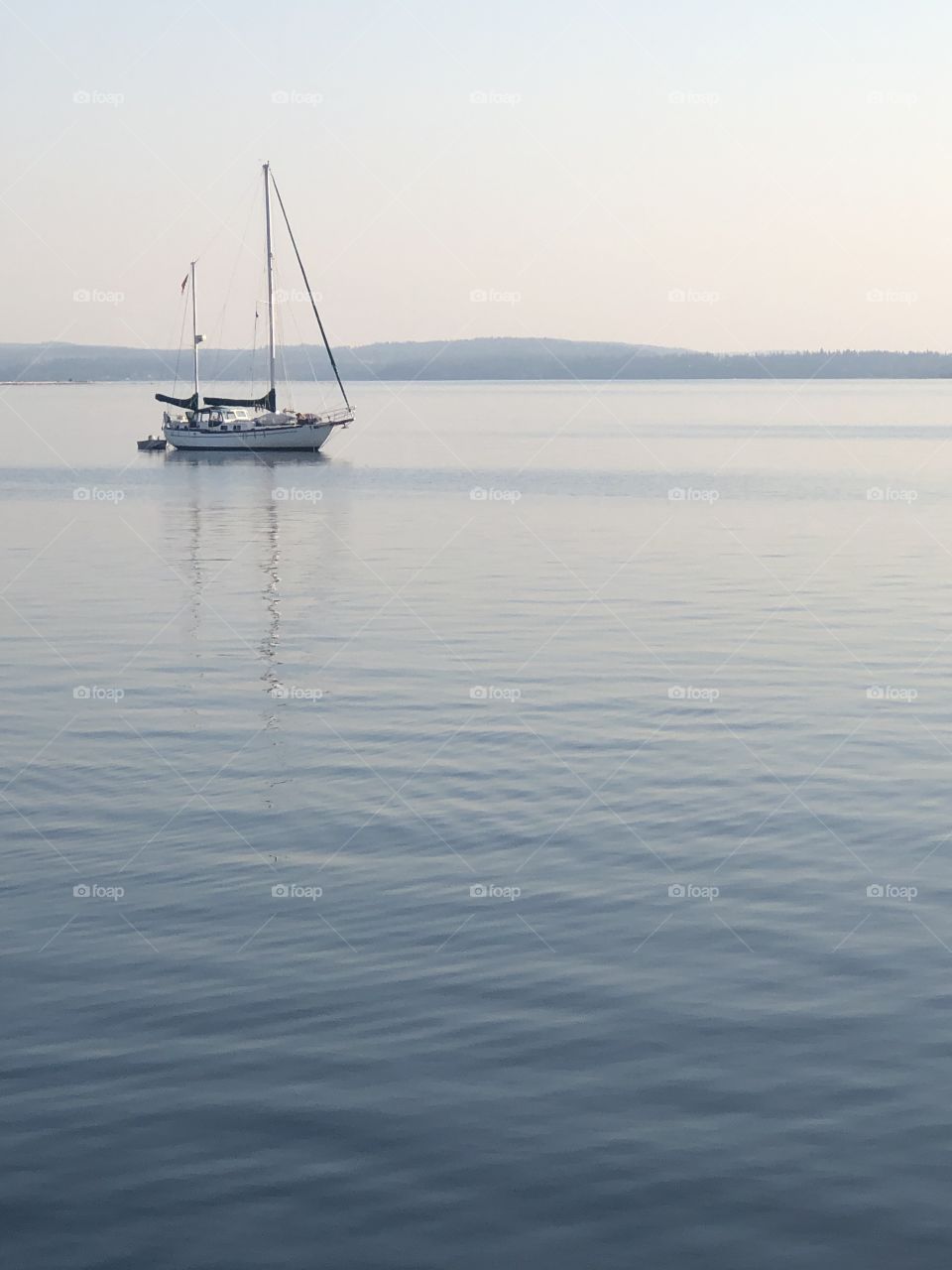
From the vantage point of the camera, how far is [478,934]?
655 inches

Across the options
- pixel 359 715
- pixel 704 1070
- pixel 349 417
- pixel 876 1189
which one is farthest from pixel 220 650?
pixel 349 417

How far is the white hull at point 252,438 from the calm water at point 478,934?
7272cm

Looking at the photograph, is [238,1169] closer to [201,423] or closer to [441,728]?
[441,728]

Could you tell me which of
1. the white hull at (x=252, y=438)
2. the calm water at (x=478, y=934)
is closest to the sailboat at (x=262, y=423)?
the white hull at (x=252, y=438)

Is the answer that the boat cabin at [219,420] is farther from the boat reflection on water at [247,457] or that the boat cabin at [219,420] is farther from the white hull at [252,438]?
the boat reflection on water at [247,457]

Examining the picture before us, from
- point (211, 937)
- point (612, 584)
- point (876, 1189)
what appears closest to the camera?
point (876, 1189)

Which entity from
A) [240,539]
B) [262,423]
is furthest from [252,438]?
[240,539]

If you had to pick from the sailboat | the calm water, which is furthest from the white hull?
the calm water

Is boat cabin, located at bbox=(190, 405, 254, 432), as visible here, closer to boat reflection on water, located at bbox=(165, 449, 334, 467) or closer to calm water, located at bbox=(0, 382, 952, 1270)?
boat reflection on water, located at bbox=(165, 449, 334, 467)

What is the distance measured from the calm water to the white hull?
2863 inches

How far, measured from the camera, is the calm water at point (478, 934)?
11359mm

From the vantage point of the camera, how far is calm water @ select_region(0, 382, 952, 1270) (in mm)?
11359

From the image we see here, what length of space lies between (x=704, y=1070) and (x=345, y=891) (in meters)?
5.65

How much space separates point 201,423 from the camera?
11731cm
